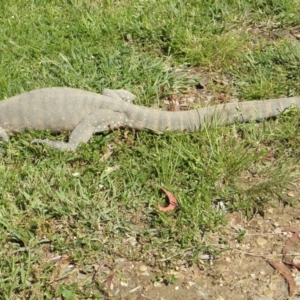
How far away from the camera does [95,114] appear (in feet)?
18.7

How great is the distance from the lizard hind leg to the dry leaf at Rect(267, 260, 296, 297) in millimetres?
1939

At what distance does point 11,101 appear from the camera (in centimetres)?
588

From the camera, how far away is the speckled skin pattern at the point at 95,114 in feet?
18.5

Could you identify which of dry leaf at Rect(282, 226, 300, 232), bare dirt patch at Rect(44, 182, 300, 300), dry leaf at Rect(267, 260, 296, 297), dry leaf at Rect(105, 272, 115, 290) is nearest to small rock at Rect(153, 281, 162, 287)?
bare dirt patch at Rect(44, 182, 300, 300)

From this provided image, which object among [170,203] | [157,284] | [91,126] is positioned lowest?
[157,284]

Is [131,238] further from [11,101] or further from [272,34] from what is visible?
[272,34]

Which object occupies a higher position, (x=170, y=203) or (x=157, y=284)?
(x=170, y=203)

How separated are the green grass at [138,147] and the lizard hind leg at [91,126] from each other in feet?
0.29

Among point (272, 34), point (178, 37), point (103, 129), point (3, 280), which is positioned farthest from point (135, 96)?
point (3, 280)

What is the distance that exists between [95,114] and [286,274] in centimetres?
224

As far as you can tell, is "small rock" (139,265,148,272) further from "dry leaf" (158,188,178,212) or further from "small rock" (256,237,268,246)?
"small rock" (256,237,268,246)

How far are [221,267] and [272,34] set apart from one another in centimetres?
332

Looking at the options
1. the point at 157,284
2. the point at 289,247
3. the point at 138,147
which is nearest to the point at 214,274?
the point at 157,284

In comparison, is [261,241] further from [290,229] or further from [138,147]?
[138,147]
